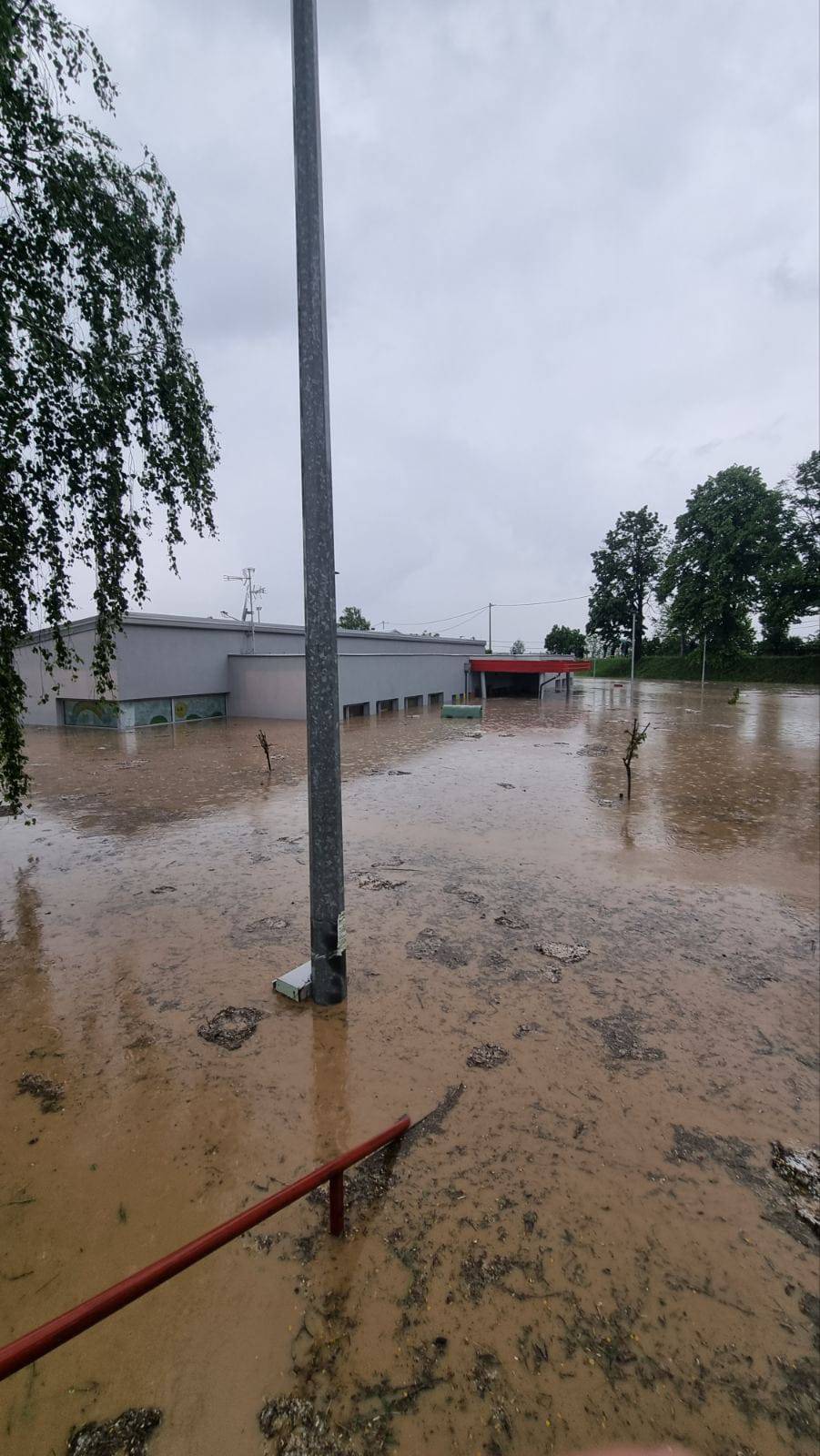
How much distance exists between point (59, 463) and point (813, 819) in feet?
36.5

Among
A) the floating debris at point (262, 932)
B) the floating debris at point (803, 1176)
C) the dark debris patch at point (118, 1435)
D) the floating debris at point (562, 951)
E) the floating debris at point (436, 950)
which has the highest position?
the floating debris at point (262, 932)

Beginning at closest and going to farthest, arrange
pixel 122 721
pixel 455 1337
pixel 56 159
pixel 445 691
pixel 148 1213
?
pixel 455 1337, pixel 148 1213, pixel 56 159, pixel 122 721, pixel 445 691

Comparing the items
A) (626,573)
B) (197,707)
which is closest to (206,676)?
(197,707)

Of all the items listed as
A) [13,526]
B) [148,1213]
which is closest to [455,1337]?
[148,1213]

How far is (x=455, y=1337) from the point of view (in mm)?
2213

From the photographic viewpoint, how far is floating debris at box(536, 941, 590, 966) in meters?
5.07

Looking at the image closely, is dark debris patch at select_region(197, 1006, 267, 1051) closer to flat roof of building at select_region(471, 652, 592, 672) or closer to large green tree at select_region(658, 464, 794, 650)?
flat roof of building at select_region(471, 652, 592, 672)

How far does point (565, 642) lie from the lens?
69812 millimetres

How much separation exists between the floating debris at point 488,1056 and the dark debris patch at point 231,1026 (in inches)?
59.4

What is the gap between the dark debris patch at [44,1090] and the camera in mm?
3369

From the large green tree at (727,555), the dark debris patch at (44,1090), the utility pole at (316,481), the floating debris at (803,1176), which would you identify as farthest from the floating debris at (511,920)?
the large green tree at (727,555)

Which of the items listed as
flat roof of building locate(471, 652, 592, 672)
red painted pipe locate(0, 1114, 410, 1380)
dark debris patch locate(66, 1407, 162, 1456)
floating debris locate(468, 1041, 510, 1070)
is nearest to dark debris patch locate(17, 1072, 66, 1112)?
dark debris patch locate(66, 1407, 162, 1456)

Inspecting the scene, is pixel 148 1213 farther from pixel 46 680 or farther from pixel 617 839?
pixel 46 680

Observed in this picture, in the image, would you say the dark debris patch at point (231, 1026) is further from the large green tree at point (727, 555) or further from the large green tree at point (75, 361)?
the large green tree at point (727, 555)
